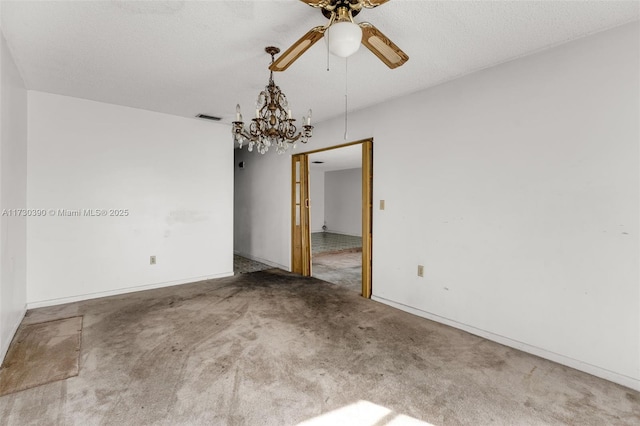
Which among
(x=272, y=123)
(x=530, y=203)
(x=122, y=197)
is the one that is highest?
(x=272, y=123)

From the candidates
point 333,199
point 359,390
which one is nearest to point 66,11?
point 359,390

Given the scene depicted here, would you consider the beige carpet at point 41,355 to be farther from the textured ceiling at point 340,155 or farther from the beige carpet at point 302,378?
the textured ceiling at point 340,155

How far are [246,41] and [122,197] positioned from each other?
9.56 ft

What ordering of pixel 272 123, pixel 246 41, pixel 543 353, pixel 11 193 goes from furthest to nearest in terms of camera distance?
1. pixel 11 193
2. pixel 272 123
3. pixel 543 353
4. pixel 246 41

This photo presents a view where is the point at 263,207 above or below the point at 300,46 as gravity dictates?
below

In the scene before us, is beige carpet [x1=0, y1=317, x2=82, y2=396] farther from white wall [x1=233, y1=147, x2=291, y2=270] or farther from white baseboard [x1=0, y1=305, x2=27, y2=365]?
white wall [x1=233, y1=147, x2=291, y2=270]

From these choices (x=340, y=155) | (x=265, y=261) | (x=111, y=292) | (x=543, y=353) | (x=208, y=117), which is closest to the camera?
(x=543, y=353)

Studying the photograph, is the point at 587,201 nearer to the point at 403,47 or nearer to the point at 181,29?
the point at 403,47

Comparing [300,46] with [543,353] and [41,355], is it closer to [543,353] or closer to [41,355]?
[543,353]

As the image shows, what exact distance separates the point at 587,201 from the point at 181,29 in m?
3.26

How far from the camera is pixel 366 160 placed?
392cm

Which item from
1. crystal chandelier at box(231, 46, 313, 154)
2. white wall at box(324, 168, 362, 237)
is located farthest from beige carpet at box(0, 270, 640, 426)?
white wall at box(324, 168, 362, 237)

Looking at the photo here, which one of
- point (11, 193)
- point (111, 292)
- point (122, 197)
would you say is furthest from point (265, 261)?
point (11, 193)

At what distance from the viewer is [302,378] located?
2.13 meters
